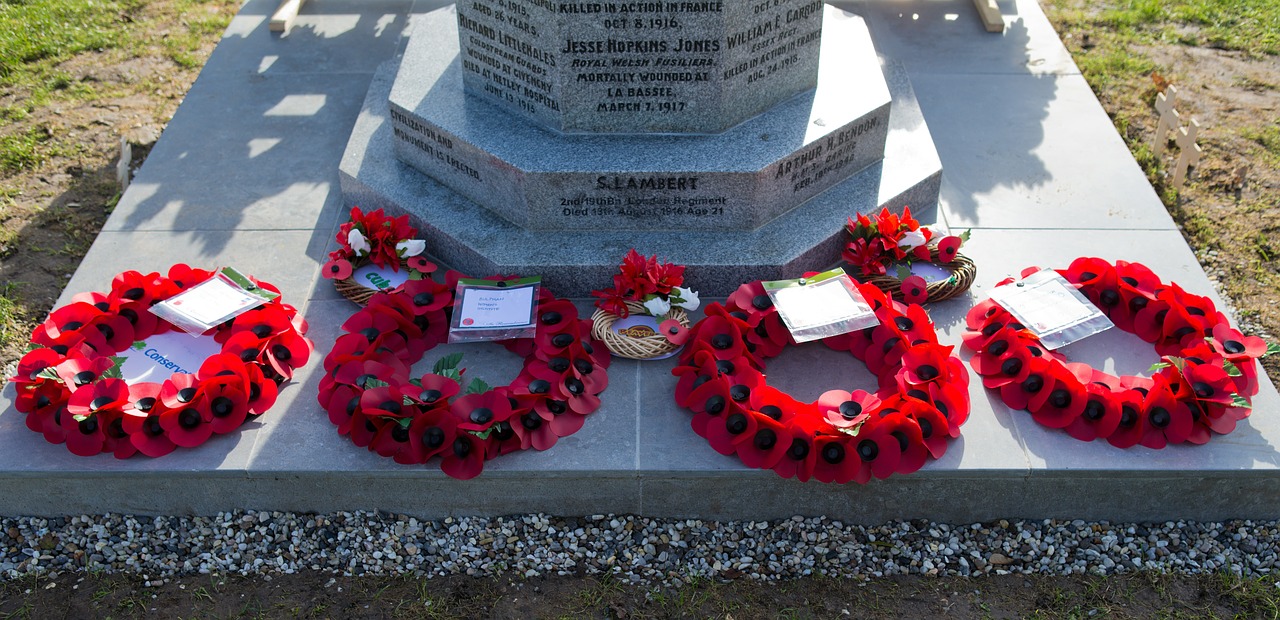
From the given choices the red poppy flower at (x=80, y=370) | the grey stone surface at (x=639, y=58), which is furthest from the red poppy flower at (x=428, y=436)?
the grey stone surface at (x=639, y=58)

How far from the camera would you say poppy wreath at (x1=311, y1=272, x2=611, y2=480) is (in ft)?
13.4

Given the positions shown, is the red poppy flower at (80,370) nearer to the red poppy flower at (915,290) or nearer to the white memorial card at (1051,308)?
the red poppy flower at (915,290)

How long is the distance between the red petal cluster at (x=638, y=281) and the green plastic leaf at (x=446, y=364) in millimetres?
728

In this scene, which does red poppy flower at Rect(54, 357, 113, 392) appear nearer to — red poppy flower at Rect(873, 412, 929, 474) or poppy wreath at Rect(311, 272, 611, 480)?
poppy wreath at Rect(311, 272, 611, 480)

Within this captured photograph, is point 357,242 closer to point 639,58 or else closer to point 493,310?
point 493,310

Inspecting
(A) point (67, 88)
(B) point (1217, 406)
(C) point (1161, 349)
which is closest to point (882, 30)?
(C) point (1161, 349)

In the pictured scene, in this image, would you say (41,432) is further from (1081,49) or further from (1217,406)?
(1081,49)

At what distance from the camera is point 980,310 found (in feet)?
15.7

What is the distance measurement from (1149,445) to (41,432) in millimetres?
4779

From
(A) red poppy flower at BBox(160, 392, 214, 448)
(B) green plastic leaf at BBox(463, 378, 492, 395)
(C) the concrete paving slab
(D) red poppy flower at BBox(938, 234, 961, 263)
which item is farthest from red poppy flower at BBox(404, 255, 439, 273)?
(D) red poppy flower at BBox(938, 234, 961, 263)

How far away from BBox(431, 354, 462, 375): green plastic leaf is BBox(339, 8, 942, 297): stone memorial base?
1.89ft

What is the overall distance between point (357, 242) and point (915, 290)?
281cm

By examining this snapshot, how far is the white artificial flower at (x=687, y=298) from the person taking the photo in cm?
→ 471

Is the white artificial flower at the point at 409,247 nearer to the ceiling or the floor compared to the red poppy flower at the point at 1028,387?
nearer to the ceiling
